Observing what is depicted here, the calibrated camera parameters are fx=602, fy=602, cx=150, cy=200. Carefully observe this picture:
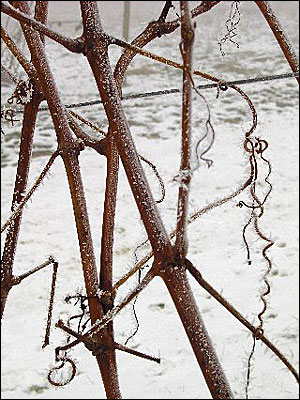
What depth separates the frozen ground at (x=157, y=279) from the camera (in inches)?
97.6

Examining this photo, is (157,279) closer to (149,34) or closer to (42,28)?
(149,34)

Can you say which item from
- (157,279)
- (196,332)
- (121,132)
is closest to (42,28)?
(121,132)

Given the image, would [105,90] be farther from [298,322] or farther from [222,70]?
[222,70]

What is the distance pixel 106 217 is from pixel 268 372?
2.24 meters

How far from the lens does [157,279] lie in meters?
3.27

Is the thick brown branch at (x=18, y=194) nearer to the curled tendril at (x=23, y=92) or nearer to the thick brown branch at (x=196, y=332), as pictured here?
the curled tendril at (x=23, y=92)

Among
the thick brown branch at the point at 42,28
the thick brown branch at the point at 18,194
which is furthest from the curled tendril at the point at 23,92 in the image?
the thick brown branch at the point at 42,28

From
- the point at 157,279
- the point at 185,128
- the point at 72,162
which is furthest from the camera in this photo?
the point at 157,279

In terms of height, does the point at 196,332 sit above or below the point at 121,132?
below

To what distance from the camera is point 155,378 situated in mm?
2525

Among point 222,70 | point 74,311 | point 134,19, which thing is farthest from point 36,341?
point 134,19

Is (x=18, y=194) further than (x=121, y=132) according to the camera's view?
Yes

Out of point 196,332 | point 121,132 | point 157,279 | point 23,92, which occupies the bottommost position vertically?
point 196,332

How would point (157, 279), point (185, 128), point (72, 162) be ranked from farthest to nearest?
1. point (157, 279)
2. point (72, 162)
3. point (185, 128)
